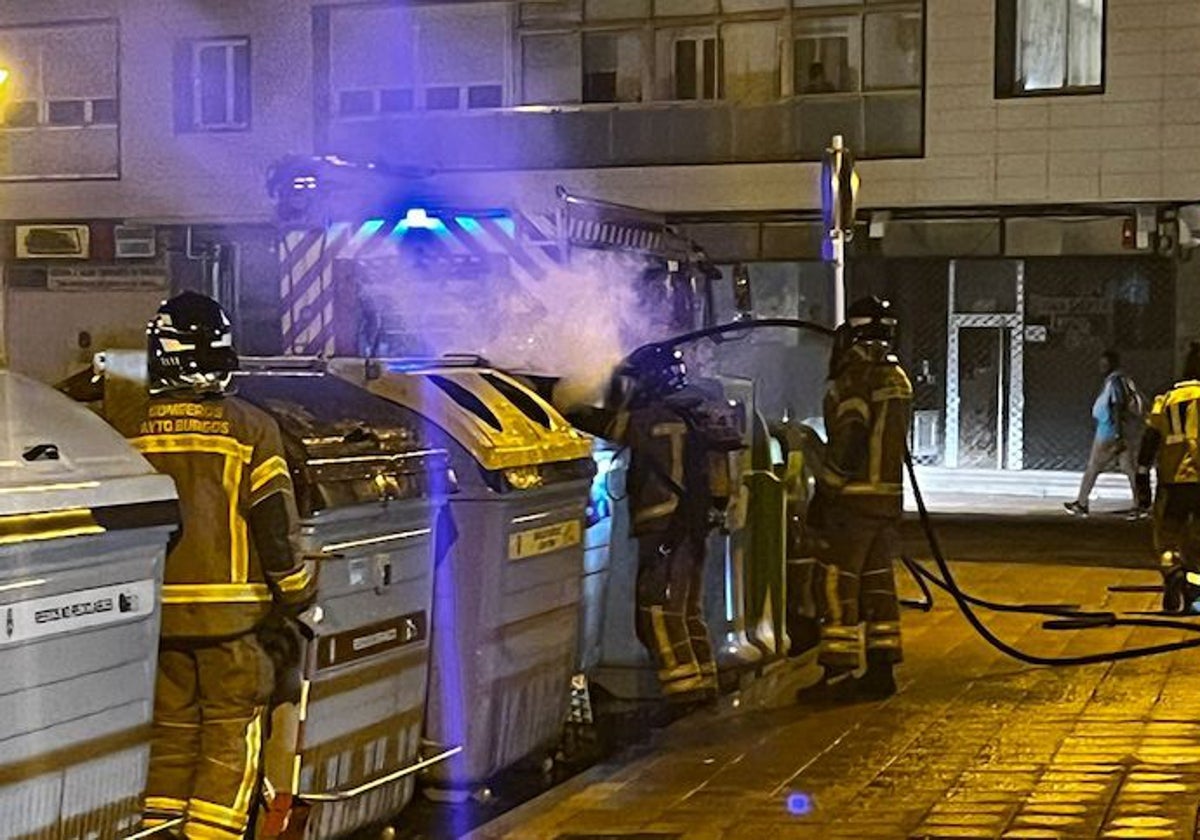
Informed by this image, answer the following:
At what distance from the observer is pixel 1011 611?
40.8 ft

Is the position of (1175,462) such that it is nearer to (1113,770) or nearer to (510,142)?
(1113,770)

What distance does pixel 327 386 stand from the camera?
268 inches

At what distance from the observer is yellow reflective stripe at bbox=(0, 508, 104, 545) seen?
15.5 feet

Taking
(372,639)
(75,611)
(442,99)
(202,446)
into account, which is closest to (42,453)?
(75,611)

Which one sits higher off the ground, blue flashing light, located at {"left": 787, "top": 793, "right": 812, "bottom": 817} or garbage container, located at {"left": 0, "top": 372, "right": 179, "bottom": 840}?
garbage container, located at {"left": 0, "top": 372, "right": 179, "bottom": 840}

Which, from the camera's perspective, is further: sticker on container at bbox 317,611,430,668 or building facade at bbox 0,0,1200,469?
building facade at bbox 0,0,1200,469

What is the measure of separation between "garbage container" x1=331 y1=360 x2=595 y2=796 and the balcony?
1745 cm

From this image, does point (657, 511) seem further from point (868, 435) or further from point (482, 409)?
point (482, 409)

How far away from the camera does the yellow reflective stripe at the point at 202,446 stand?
5664 mm

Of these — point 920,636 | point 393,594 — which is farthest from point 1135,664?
point 393,594

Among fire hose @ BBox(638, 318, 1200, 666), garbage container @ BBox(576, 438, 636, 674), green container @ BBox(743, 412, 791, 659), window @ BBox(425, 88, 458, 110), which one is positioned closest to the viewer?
garbage container @ BBox(576, 438, 636, 674)

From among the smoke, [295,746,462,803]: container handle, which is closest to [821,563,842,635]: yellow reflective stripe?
the smoke

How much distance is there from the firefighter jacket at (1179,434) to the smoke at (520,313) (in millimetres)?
3224

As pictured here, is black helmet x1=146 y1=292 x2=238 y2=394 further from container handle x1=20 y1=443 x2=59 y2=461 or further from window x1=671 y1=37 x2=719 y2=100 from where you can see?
window x1=671 y1=37 x2=719 y2=100
